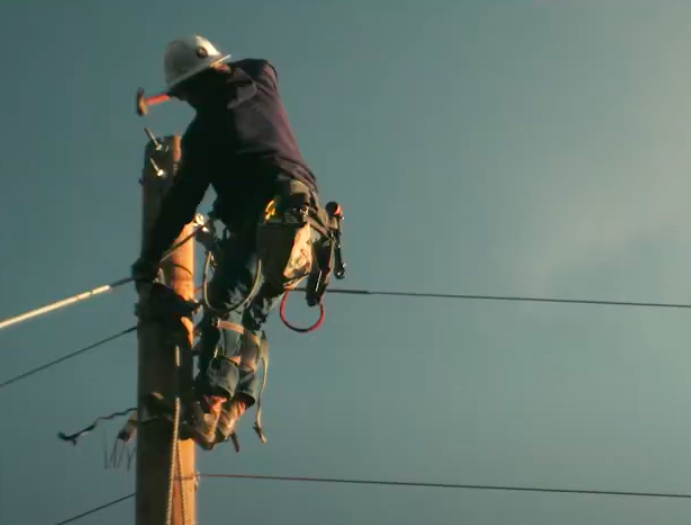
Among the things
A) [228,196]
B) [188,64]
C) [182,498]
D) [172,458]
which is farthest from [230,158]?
[182,498]

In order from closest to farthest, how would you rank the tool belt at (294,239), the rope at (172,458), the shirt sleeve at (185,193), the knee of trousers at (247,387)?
the tool belt at (294,239), the rope at (172,458), the shirt sleeve at (185,193), the knee of trousers at (247,387)

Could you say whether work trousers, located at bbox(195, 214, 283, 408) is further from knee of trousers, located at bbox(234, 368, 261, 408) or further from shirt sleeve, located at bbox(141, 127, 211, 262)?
shirt sleeve, located at bbox(141, 127, 211, 262)

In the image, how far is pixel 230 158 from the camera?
14.7 feet

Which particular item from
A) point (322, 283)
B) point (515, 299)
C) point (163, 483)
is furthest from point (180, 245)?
point (515, 299)

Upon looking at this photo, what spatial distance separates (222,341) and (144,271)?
46 cm

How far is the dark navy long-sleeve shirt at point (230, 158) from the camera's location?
176 inches

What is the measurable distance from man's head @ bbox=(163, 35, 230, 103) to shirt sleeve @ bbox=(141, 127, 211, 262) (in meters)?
0.23

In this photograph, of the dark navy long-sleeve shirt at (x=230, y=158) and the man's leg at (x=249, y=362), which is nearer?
the dark navy long-sleeve shirt at (x=230, y=158)

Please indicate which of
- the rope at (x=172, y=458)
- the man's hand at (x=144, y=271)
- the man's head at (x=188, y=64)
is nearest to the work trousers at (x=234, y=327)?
the rope at (x=172, y=458)

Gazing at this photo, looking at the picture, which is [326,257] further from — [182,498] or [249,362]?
[182,498]

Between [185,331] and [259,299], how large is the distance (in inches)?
13.1

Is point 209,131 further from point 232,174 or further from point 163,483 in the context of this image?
point 163,483

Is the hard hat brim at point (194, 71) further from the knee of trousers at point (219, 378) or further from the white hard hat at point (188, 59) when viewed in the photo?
the knee of trousers at point (219, 378)

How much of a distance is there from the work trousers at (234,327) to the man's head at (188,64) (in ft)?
2.02
